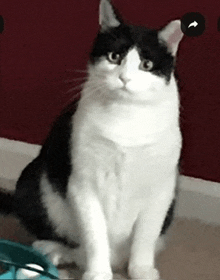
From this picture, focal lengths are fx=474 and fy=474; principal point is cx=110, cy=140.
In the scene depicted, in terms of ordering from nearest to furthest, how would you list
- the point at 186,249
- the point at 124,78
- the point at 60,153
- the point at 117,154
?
the point at 124,78 < the point at 117,154 < the point at 60,153 < the point at 186,249

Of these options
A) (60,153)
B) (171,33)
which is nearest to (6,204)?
(60,153)

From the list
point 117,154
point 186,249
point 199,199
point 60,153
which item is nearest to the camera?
point 117,154

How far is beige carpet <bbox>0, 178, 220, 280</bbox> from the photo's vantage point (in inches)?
57.6

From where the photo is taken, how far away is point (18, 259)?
4.44ft

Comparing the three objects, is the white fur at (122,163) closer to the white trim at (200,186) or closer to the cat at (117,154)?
the cat at (117,154)

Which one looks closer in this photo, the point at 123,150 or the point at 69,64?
the point at 123,150

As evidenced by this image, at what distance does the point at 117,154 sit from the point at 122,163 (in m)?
0.03

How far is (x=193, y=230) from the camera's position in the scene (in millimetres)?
1749

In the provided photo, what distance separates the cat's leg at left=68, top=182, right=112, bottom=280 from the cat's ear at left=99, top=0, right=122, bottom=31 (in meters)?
0.44

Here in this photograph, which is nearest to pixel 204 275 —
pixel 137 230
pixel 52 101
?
pixel 137 230

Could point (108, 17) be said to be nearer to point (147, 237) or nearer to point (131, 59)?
point (131, 59)

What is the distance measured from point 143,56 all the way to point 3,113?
37.3 inches

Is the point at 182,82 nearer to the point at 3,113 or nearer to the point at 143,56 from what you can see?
the point at 143,56

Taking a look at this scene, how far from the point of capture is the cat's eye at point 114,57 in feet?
4.09
